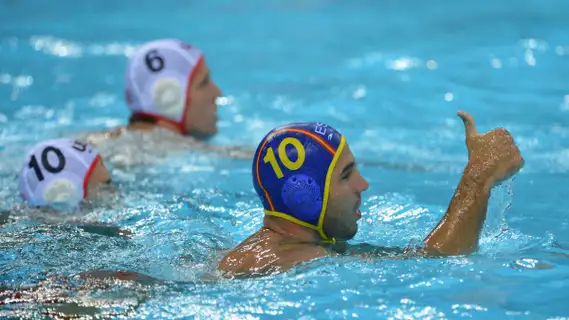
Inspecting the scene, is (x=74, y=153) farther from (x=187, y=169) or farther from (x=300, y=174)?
(x=300, y=174)

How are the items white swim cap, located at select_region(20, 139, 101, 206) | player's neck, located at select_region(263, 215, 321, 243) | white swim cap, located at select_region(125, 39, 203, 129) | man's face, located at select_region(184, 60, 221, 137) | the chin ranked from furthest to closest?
the chin
man's face, located at select_region(184, 60, 221, 137)
white swim cap, located at select_region(125, 39, 203, 129)
white swim cap, located at select_region(20, 139, 101, 206)
player's neck, located at select_region(263, 215, 321, 243)

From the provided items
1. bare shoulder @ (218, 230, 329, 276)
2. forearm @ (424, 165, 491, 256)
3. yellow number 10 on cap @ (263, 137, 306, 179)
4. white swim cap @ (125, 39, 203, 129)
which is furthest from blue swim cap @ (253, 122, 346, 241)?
white swim cap @ (125, 39, 203, 129)

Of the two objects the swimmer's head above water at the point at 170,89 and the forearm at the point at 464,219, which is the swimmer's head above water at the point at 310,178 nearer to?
the forearm at the point at 464,219

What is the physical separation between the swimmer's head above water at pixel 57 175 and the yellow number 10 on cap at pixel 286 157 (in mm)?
1786

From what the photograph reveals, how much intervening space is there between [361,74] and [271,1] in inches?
147

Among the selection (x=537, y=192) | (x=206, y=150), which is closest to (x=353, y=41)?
(x=206, y=150)

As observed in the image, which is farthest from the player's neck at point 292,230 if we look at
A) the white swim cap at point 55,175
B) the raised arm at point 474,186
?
the white swim cap at point 55,175

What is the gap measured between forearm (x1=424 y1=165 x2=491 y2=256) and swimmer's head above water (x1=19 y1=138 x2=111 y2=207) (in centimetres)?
220

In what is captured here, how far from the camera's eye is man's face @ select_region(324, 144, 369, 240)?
159 inches

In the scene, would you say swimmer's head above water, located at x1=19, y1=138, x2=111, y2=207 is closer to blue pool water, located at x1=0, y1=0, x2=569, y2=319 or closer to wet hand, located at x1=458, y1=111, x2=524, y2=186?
blue pool water, located at x1=0, y1=0, x2=569, y2=319

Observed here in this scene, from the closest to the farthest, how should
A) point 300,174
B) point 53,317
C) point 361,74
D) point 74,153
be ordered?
point 53,317 < point 300,174 < point 74,153 < point 361,74

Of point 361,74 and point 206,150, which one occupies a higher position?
point 361,74

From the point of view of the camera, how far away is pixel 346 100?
26.5 ft

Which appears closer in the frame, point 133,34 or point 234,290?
point 234,290
